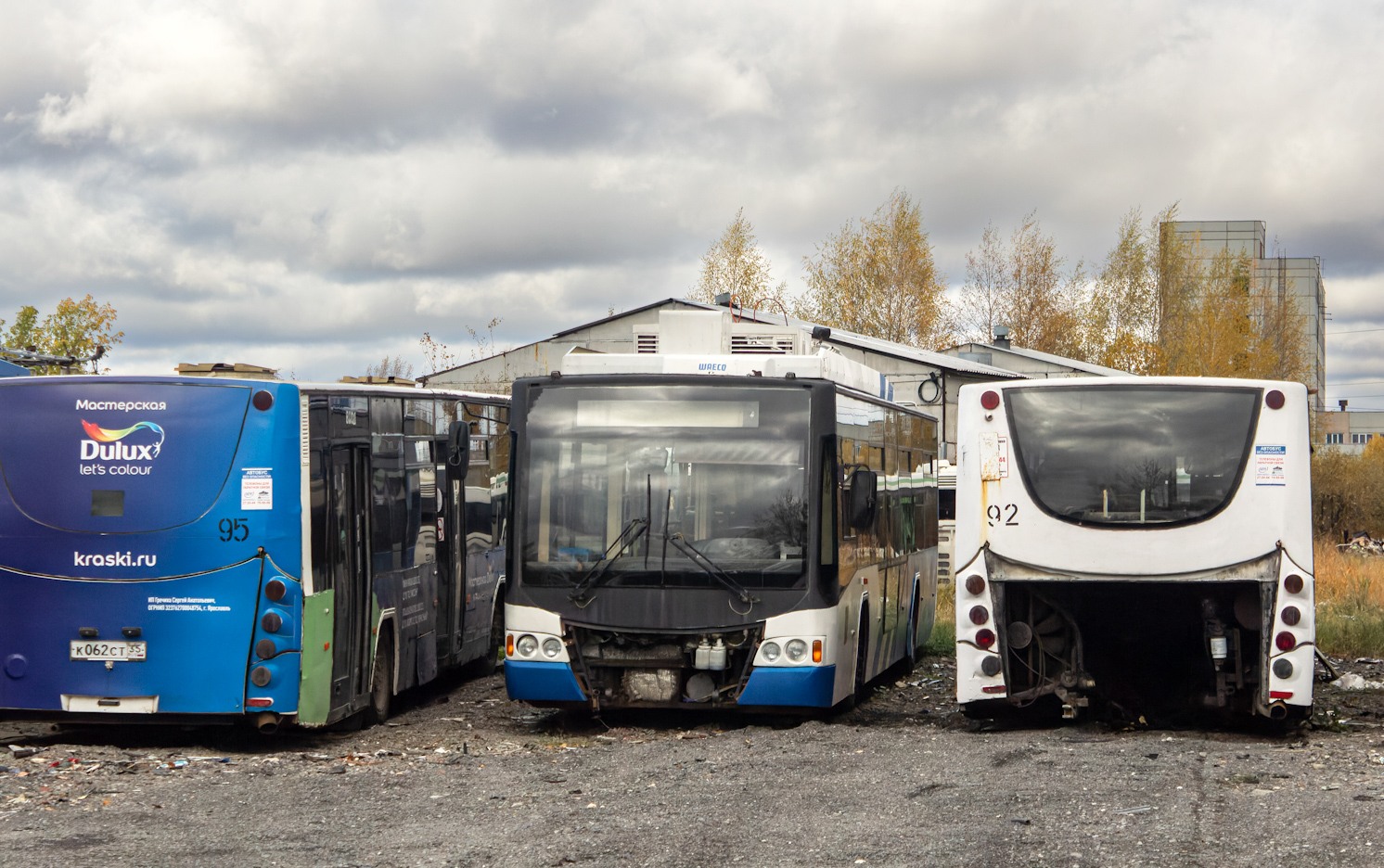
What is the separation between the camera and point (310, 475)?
11.7 meters

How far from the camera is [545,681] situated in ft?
41.1

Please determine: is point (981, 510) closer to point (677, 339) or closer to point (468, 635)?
point (677, 339)

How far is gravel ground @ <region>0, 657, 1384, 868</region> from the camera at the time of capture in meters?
7.65

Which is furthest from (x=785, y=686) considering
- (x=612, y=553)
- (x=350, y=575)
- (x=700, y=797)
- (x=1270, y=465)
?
(x=1270, y=465)

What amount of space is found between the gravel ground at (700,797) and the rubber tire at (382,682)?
0.69ft

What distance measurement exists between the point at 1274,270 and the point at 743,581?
374 ft

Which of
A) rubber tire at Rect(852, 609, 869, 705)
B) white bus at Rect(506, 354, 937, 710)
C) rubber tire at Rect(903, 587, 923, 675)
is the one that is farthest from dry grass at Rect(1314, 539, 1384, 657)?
white bus at Rect(506, 354, 937, 710)

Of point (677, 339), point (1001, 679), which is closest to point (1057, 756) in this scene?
point (1001, 679)

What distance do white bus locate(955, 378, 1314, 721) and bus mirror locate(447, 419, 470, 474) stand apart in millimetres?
4775

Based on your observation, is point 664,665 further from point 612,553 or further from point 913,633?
point 913,633

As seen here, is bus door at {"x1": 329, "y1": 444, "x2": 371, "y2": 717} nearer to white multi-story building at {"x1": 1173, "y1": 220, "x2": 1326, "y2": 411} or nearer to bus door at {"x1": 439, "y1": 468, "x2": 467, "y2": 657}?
bus door at {"x1": 439, "y1": 468, "x2": 467, "y2": 657}

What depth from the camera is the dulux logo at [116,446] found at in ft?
37.9

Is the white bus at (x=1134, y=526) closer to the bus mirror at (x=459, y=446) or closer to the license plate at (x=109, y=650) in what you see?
the bus mirror at (x=459, y=446)

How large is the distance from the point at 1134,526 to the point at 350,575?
5858 millimetres
